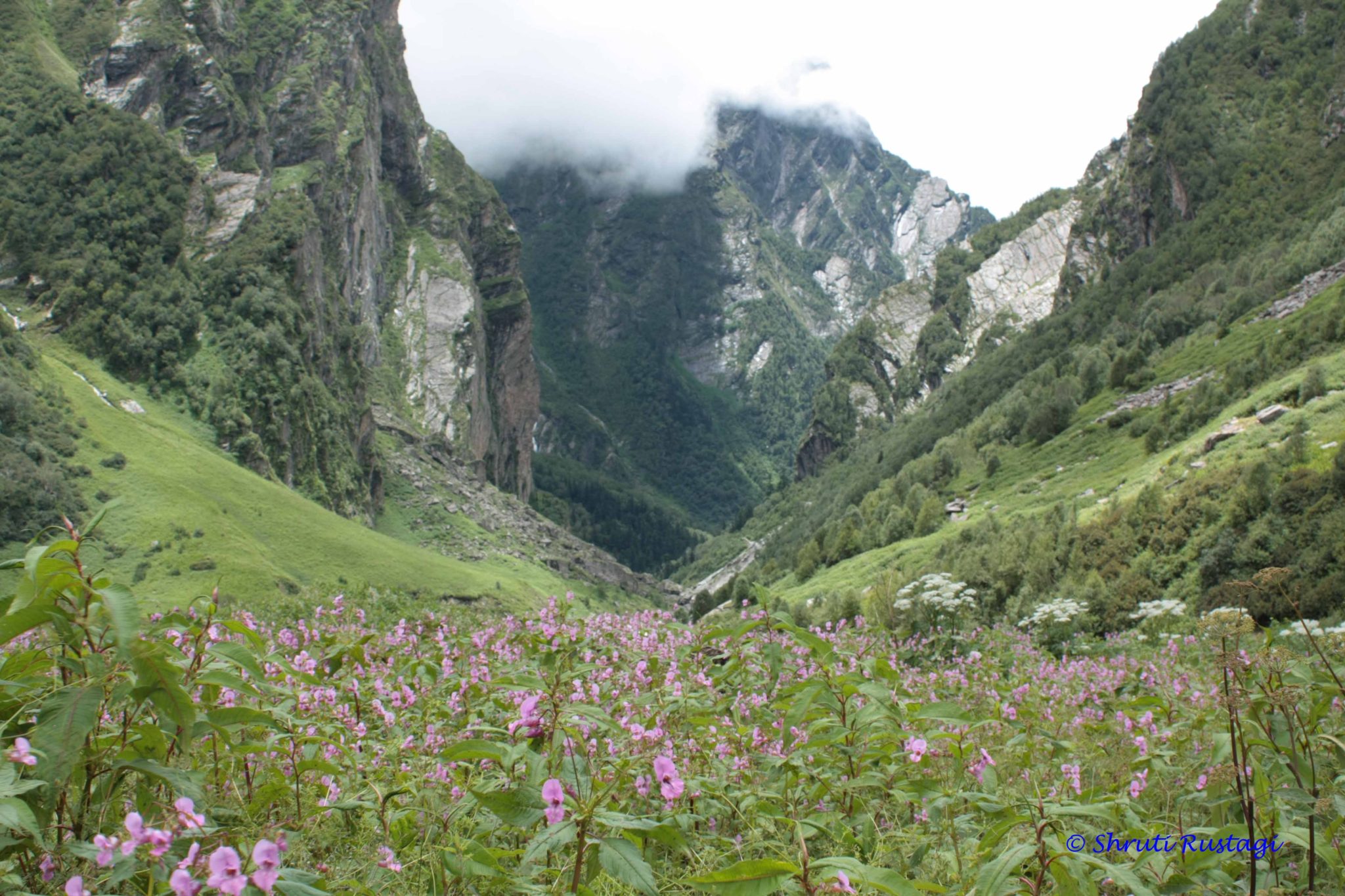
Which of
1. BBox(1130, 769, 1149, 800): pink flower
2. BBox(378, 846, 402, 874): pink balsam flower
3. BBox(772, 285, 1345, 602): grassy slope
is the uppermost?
BBox(772, 285, 1345, 602): grassy slope

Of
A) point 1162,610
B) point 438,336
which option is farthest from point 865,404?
point 1162,610

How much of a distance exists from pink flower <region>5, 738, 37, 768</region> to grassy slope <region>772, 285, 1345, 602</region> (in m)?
27.7

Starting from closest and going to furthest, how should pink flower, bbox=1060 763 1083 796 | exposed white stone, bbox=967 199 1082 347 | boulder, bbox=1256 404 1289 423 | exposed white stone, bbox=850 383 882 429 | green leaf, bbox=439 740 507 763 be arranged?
green leaf, bbox=439 740 507 763
pink flower, bbox=1060 763 1083 796
boulder, bbox=1256 404 1289 423
exposed white stone, bbox=967 199 1082 347
exposed white stone, bbox=850 383 882 429

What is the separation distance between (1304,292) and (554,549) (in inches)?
3617

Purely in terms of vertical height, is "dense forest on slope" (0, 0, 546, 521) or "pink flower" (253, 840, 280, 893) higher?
"dense forest on slope" (0, 0, 546, 521)

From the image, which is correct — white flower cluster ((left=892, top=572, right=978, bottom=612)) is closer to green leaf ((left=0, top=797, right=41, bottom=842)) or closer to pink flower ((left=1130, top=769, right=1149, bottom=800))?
pink flower ((left=1130, top=769, right=1149, bottom=800))

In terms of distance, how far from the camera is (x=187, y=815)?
245 centimetres

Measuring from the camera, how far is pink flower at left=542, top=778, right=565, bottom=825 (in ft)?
8.89

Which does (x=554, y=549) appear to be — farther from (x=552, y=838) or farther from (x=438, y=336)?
(x=552, y=838)

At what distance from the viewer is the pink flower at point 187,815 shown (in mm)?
2461

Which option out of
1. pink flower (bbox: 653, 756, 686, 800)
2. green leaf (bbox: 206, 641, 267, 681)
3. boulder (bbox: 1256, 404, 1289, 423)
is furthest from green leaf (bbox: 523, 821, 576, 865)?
boulder (bbox: 1256, 404, 1289, 423)

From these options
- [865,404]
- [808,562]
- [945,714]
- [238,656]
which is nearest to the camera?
[238,656]

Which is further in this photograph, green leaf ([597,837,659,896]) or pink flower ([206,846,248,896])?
green leaf ([597,837,659,896])

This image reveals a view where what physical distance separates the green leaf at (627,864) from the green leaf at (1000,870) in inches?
41.7
